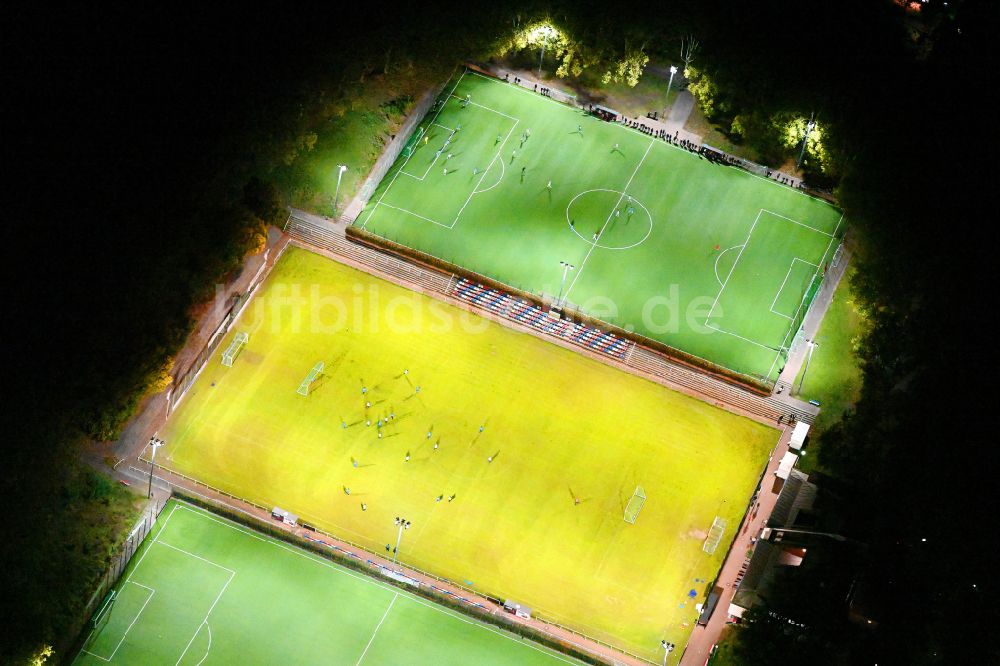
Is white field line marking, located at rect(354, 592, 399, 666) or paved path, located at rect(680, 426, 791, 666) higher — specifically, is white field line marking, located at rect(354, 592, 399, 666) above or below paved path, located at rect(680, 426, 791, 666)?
below

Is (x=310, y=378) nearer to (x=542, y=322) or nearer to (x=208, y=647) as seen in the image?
(x=542, y=322)

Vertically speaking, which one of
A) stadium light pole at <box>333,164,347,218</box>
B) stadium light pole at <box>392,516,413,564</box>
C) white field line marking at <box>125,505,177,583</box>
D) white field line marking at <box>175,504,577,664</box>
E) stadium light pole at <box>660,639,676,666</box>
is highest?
stadium light pole at <box>333,164,347,218</box>

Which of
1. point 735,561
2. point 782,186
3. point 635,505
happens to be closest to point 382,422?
point 635,505

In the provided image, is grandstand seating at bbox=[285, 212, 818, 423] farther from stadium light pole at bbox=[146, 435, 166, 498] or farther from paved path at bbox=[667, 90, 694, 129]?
paved path at bbox=[667, 90, 694, 129]

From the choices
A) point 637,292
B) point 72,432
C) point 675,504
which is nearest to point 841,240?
point 637,292

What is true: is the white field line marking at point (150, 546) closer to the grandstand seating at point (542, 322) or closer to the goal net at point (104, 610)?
the goal net at point (104, 610)

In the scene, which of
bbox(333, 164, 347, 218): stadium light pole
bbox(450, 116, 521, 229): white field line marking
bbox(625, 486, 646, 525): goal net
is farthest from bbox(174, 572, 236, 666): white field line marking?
bbox(450, 116, 521, 229): white field line marking

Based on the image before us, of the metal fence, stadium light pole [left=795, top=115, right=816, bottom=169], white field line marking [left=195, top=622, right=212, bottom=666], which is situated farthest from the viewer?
stadium light pole [left=795, top=115, right=816, bottom=169]
